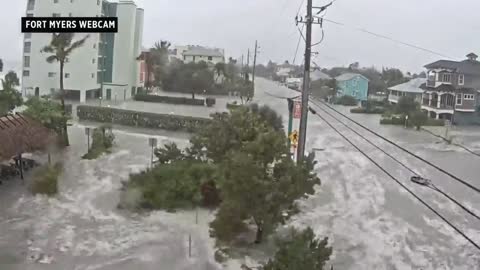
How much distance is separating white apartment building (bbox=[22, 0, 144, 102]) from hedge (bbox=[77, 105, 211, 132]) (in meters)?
5.84

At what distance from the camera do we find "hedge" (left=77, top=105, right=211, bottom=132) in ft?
85.0

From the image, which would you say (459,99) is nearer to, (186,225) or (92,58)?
(92,58)

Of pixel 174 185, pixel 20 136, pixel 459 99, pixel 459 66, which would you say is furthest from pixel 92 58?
pixel 459 66

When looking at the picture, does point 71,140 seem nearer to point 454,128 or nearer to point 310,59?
point 310,59

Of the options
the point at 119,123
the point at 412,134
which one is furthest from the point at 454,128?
the point at 119,123

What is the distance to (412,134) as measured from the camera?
29750mm

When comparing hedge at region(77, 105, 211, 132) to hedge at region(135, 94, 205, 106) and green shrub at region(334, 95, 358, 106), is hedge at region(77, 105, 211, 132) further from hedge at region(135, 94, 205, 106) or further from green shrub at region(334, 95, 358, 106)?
green shrub at region(334, 95, 358, 106)

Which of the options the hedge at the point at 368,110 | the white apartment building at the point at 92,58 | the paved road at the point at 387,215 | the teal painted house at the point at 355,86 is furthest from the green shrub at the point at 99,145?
the teal painted house at the point at 355,86

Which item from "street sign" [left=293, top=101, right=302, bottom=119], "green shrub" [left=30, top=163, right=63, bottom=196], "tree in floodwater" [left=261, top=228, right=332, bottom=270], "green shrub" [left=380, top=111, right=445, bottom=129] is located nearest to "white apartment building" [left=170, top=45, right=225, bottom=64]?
"green shrub" [left=380, top=111, right=445, bottom=129]

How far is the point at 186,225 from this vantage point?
452 inches

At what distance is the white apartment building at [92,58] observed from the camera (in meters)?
33.7

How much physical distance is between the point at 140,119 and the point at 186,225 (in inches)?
647

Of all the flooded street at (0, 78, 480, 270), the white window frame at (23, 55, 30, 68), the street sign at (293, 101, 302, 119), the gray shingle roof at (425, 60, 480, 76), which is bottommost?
the flooded street at (0, 78, 480, 270)

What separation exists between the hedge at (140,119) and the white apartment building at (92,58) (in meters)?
→ 5.84
